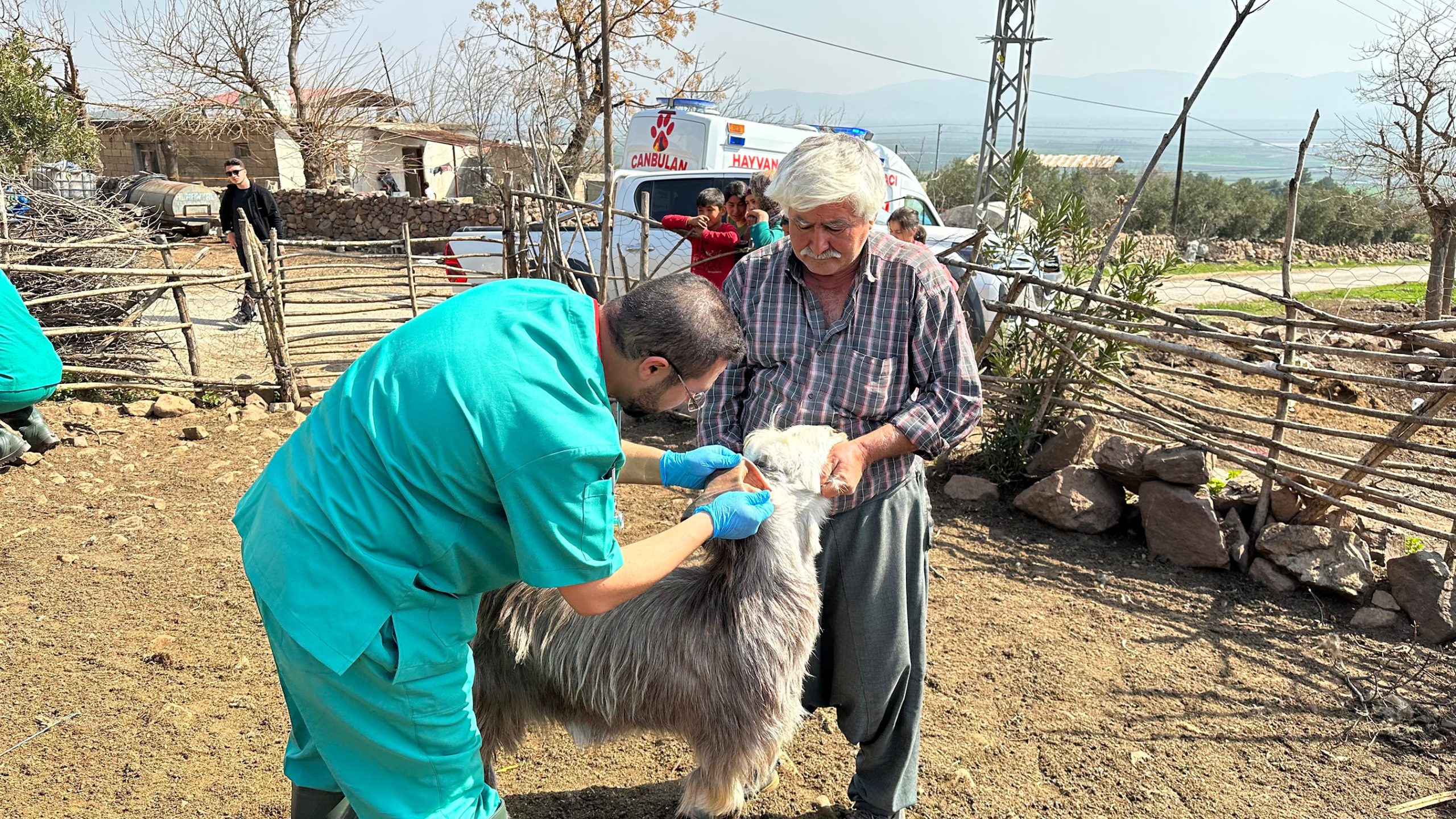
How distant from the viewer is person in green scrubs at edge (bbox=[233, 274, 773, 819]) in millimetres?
1539

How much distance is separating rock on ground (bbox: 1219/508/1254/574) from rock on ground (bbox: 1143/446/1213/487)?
24cm

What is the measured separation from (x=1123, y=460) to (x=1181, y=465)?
0.98 feet

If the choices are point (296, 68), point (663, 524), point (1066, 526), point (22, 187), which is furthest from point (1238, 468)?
point (296, 68)

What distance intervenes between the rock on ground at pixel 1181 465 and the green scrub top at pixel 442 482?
13.8 feet

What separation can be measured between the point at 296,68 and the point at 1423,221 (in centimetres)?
2311

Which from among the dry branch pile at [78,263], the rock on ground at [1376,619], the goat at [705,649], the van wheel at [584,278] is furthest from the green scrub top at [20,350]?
the rock on ground at [1376,619]

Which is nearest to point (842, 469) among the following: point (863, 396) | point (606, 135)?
point (863, 396)

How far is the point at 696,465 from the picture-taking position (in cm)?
212

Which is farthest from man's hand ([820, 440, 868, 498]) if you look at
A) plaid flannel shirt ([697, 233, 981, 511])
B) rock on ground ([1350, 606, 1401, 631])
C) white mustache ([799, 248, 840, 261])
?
rock on ground ([1350, 606, 1401, 631])

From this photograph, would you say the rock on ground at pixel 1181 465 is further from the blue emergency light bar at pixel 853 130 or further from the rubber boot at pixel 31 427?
the rubber boot at pixel 31 427

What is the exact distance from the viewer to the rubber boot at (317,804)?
199 cm

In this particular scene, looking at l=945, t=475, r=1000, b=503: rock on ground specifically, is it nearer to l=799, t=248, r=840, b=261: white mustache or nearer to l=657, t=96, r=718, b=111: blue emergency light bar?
l=799, t=248, r=840, b=261: white mustache

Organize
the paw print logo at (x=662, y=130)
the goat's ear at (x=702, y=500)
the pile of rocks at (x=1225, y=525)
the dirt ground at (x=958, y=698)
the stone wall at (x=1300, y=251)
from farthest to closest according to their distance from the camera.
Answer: the stone wall at (x=1300, y=251), the paw print logo at (x=662, y=130), the pile of rocks at (x=1225, y=525), the dirt ground at (x=958, y=698), the goat's ear at (x=702, y=500)

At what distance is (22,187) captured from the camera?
8.68 meters
